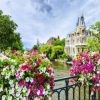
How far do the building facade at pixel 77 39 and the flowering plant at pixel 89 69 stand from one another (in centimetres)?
7103

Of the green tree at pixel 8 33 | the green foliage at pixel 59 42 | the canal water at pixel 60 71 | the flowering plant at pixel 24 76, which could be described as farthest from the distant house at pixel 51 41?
the flowering plant at pixel 24 76

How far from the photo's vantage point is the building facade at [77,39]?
7831 cm

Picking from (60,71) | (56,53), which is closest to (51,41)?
(56,53)

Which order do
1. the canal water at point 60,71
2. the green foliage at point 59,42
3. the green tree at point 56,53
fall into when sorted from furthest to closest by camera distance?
the green foliage at point 59,42 < the green tree at point 56,53 < the canal water at point 60,71

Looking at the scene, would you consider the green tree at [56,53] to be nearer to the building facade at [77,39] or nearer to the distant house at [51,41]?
the building facade at [77,39]

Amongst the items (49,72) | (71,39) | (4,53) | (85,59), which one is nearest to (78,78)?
(85,59)

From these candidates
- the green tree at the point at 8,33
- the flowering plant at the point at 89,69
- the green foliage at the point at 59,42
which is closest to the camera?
the flowering plant at the point at 89,69

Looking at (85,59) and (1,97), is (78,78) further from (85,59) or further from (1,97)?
(1,97)

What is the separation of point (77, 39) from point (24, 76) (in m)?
77.4

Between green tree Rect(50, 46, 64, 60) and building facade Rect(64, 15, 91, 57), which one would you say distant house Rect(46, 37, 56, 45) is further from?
green tree Rect(50, 46, 64, 60)

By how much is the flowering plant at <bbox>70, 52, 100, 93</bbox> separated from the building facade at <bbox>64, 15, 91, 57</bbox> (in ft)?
233

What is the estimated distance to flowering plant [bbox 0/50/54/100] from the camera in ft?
12.2

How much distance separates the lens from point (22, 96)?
383 centimetres

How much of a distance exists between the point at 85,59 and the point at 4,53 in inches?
81.9
